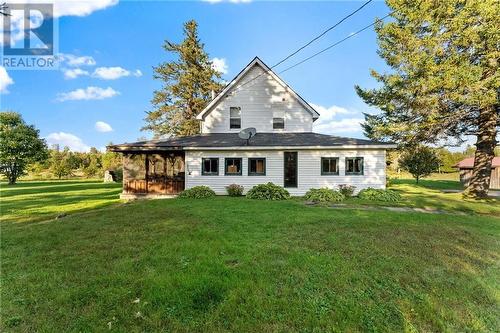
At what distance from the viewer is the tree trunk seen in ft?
49.6

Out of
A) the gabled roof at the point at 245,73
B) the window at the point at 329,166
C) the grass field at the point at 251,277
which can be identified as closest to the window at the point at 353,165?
the window at the point at 329,166

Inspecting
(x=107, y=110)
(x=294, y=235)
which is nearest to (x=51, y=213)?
(x=294, y=235)

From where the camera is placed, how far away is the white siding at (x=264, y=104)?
17.3 metres

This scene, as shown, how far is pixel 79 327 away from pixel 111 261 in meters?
1.94

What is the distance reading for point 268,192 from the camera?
43.9ft

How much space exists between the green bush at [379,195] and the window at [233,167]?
7.06 metres

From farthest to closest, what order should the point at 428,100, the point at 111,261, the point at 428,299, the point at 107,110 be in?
the point at 107,110, the point at 428,100, the point at 111,261, the point at 428,299

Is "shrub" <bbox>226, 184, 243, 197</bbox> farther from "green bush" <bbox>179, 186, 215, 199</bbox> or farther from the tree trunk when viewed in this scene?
the tree trunk

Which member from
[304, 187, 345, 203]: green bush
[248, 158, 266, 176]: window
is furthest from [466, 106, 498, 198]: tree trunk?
[248, 158, 266, 176]: window

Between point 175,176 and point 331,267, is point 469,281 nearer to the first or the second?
point 331,267

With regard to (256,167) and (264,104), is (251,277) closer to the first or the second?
(256,167)

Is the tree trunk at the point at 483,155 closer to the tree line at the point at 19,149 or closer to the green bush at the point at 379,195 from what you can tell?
the green bush at the point at 379,195

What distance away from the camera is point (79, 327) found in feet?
9.67

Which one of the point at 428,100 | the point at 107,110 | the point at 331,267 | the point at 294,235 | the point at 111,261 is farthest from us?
the point at 107,110
